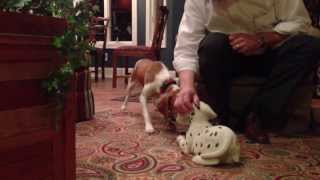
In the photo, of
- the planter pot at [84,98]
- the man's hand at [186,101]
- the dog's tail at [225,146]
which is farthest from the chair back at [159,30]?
the man's hand at [186,101]

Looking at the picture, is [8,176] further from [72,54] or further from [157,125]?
[157,125]

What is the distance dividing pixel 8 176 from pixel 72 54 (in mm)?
289

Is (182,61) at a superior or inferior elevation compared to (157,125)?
superior

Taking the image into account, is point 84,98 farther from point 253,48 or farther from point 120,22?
point 120,22

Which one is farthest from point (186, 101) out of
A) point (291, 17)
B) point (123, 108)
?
point (123, 108)

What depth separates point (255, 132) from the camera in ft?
5.12

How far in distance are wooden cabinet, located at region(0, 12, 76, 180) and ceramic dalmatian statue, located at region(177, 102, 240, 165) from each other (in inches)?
20.3

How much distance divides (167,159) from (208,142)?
0.17 m

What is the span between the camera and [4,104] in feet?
2.47

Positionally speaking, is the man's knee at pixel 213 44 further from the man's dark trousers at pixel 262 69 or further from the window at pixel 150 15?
the window at pixel 150 15

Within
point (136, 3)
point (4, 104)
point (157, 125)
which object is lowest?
point (157, 125)

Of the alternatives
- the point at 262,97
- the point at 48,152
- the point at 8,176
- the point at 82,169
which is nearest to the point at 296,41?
the point at 262,97

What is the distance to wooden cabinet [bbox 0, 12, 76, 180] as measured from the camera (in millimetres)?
748

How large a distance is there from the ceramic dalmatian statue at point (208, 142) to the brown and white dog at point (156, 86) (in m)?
0.28
